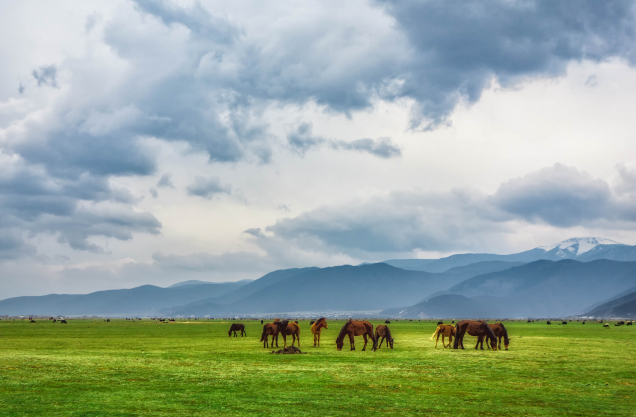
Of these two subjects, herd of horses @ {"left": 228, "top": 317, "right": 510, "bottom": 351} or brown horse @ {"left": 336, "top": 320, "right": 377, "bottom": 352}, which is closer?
brown horse @ {"left": 336, "top": 320, "right": 377, "bottom": 352}

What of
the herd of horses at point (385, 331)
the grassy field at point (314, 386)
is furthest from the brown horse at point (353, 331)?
the grassy field at point (314, 386)

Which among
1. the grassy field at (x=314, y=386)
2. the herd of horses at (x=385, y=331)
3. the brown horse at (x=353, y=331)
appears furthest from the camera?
the herd of horses at (x=385, y=331)

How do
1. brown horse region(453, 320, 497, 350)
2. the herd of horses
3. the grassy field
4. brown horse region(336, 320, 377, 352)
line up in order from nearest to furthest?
the grassy field < brown horse region(336, 320, 377, 352) < the herd of horses < brown horse region(453, 320, 497, 350)

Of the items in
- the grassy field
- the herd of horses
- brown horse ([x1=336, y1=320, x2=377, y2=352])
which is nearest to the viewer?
the grassy field

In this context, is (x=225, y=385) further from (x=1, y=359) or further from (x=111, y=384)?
(x=1, y=359)

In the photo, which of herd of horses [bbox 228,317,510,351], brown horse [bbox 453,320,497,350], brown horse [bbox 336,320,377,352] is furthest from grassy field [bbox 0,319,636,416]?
brown horse [bbox 453,320,497,350]

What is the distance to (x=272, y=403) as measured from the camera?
17.6 meters

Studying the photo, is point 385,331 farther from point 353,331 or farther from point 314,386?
point 314,386

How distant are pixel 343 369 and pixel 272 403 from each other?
1012 cm

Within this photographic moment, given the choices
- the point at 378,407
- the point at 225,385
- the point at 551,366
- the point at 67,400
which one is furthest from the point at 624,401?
the point at 67,400

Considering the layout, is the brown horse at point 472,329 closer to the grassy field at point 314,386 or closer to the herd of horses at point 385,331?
the herd of horses at point 385,331

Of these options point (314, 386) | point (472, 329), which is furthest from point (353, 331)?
point (314, 386)

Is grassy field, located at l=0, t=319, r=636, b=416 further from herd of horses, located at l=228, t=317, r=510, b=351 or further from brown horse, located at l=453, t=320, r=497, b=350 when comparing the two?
brown horse, located at l=453, t=320, r=497, b=350

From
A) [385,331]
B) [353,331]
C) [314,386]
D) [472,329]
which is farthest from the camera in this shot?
[385,331]
